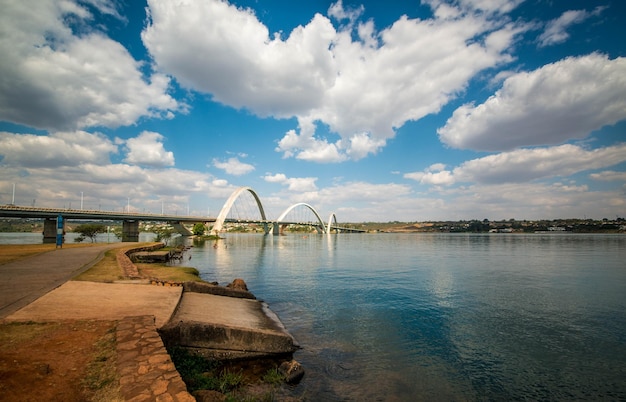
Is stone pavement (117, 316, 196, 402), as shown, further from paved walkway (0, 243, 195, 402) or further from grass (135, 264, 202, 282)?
grass (135, 264, 202, 282)

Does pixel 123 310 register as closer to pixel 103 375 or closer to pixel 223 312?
pixel 223 312

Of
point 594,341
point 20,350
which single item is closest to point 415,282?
point 594,341

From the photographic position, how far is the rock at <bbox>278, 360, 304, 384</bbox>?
321 inches

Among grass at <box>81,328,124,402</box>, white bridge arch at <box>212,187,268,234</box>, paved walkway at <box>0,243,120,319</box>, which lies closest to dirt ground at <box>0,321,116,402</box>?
grass at <box>81,328,124,402</box>

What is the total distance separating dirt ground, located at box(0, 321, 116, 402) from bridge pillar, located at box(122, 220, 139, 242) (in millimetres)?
77440

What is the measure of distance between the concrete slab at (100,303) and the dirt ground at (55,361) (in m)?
0.90

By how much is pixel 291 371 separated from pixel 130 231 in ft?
266

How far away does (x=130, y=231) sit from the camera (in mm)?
76250

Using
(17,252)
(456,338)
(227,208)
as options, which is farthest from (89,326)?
(227,208)

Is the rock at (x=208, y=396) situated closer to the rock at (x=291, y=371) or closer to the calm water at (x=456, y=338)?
the calm water at (x=456, y=338)

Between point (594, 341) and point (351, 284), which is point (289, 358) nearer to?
point (594, 341)

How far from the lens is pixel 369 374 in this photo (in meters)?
8.92

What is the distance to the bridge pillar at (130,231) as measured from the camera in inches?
2950

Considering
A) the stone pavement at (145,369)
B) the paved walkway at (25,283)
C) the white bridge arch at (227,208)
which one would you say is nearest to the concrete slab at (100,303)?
the paved walkway at (25,283)
